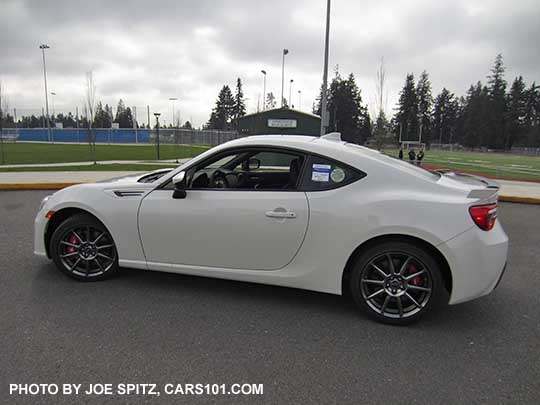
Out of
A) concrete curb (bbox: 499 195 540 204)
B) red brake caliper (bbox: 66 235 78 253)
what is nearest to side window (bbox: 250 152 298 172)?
red brake caliper (bbox: 66 235 78 253)

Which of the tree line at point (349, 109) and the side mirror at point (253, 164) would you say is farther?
the tree line at point (349, 109)

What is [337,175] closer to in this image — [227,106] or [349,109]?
[349,109]

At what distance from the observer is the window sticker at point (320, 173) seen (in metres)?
3.01

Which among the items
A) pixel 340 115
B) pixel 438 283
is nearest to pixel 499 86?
pixel 340 115

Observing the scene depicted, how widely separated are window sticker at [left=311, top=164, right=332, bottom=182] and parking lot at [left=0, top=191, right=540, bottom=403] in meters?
1.18

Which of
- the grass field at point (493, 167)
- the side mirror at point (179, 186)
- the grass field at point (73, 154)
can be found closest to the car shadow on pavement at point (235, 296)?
the side mirror at point (179, 186)

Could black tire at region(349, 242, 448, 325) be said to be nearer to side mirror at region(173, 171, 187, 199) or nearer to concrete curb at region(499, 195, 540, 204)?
side mirror at region(173, 171, 187, 199)

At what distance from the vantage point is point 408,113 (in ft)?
303

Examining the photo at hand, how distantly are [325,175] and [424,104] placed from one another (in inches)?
4075

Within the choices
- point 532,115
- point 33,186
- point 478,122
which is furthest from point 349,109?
point 33,186

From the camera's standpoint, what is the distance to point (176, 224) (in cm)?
322

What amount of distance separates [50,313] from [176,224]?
4.16ft

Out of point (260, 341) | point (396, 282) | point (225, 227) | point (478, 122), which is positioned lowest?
point (260, 341)

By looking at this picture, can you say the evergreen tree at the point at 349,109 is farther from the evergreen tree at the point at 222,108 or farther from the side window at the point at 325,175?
the side window at the point at 325,175
